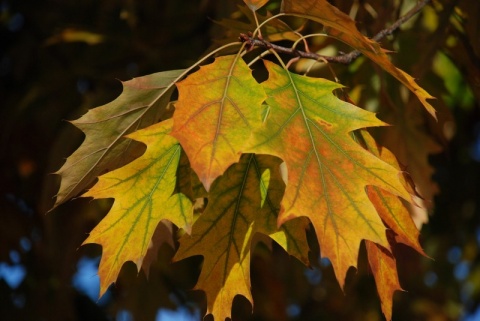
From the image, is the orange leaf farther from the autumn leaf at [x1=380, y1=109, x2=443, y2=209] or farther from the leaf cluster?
the autumn leaf at [x1=380, y1=109, x2=443, y2=209]

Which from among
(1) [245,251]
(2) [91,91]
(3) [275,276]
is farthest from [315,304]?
(1) [245,251]

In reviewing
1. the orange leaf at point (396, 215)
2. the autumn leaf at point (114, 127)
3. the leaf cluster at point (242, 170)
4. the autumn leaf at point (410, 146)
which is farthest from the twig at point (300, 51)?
the autumn leaf at point (410, 146)

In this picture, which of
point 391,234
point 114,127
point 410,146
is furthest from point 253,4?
point 410,146

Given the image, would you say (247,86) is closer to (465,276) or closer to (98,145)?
(98,145)

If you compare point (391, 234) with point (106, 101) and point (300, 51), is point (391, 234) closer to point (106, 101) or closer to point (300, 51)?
point (300, 51)

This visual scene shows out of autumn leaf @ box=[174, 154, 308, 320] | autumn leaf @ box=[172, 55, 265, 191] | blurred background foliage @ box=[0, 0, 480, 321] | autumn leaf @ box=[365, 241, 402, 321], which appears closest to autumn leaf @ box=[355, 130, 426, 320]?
autumn leaf @ box=[365, 241, 402, 321]

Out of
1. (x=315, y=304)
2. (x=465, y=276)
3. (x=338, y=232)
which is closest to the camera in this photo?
(x=338, y=232)
